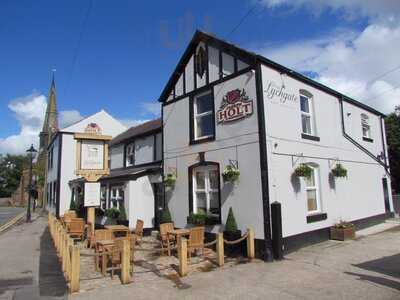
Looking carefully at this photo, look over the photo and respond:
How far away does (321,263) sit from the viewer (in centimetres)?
885

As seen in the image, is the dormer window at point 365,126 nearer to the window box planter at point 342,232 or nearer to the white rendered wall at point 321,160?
the white rendered wall at point 321,160

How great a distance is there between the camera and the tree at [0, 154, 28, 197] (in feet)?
247

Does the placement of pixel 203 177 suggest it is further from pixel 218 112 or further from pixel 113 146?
pixel 113 146

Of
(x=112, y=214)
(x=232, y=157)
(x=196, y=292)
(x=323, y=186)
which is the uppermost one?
(x=232, y=157)

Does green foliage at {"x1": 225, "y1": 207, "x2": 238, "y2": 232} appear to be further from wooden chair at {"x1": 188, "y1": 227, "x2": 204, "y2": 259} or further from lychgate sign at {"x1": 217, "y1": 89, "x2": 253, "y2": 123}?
lychgate sign at {"x1": 217, "y1": 89, "x2": 253, "y2": 123}

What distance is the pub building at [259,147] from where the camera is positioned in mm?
10438

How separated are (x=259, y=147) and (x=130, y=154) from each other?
12.0 m

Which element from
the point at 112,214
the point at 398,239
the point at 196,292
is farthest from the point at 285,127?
the point at 112,214

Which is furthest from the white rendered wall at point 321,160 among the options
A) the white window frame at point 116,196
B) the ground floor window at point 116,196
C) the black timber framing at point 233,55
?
the ground floor window at point 116,196

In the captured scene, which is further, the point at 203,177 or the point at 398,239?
the point at 203,177

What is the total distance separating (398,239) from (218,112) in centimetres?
759

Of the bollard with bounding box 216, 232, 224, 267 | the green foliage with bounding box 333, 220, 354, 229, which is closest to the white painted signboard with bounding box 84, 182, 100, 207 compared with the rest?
the bollard with bounding box 216, 232, 224, 267

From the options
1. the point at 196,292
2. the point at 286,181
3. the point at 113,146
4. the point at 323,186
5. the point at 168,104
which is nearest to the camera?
the point at 196,292

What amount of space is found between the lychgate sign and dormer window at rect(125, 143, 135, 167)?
31.7ft
